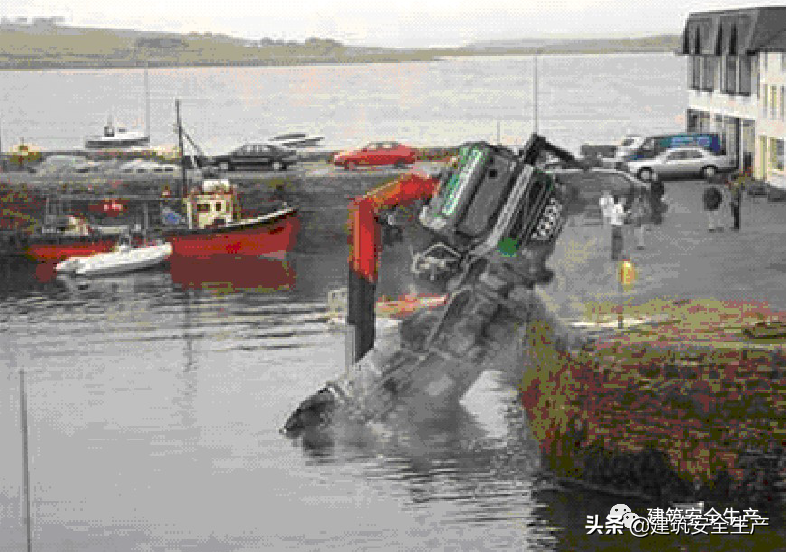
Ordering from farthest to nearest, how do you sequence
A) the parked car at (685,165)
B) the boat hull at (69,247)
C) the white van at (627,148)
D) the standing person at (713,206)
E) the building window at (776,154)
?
the boat hull at (69,247) < the white van at (627,148) < the parked car at (685,165) < the building window at (776,154) < the standing person at (713,206)

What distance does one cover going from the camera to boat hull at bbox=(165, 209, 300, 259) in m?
76.0

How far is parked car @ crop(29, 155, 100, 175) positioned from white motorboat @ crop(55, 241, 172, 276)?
15.1 m

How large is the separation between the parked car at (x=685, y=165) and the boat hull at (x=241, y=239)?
14416mm

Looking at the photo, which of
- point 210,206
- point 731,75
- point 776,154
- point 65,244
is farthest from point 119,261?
point 776,154

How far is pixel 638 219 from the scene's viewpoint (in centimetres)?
4972

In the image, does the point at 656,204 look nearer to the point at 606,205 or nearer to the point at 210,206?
the point at 606,205

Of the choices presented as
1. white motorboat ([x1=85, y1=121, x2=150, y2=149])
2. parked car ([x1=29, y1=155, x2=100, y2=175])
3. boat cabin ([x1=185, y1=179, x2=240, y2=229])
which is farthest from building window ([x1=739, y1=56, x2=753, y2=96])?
white motorboat ([x1=85, y1=121, x2=150, y2=149])

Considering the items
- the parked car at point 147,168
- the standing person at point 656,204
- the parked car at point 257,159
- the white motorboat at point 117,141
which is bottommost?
the white motorboat at point 117,141

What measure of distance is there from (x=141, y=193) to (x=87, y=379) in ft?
114

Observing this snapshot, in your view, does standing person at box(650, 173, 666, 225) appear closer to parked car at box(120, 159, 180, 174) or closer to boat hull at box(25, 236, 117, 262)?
boat hull at box(25, 236, 117, 262)

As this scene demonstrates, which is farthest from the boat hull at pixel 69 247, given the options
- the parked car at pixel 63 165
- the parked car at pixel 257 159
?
the parked car at pixel 257 159

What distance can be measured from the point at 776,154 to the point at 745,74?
20.2 ft

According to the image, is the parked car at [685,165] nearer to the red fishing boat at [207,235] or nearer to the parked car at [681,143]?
the parked car at [681,143]

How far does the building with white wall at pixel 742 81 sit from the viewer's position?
6531 centimetres
